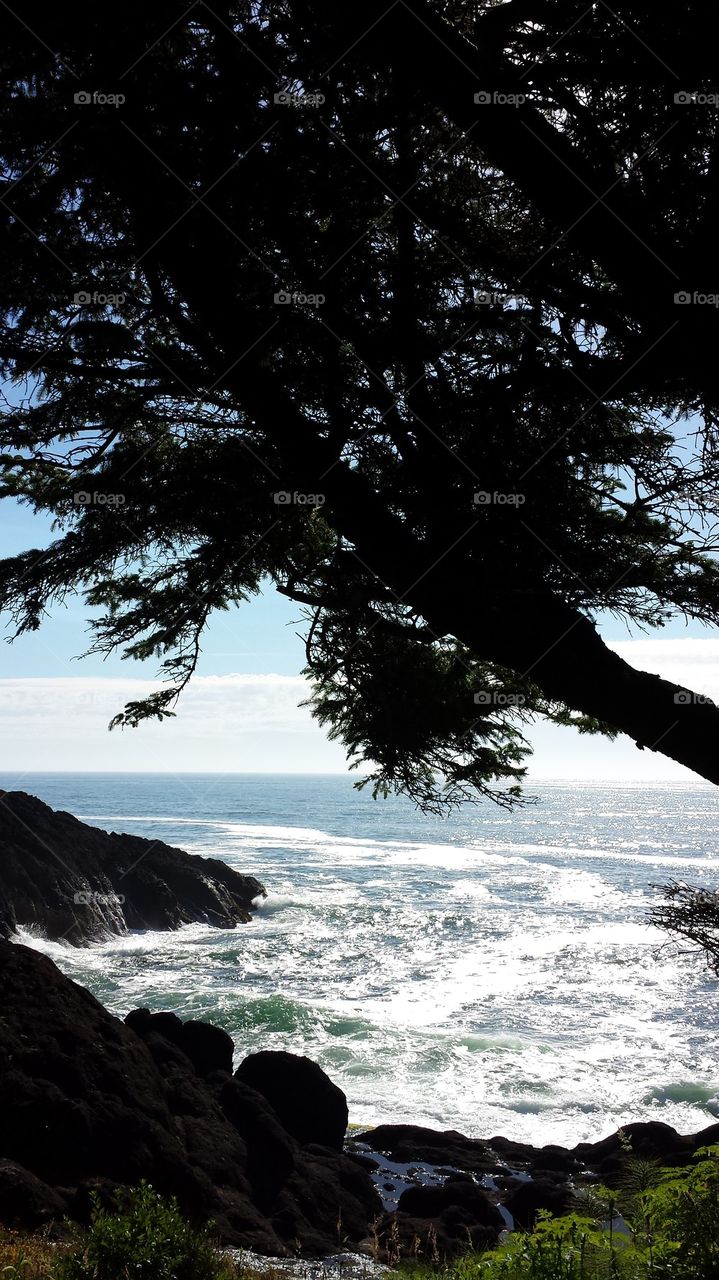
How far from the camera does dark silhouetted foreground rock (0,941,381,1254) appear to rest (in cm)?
810

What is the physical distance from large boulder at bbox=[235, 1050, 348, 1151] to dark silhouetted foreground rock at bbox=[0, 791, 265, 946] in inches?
604

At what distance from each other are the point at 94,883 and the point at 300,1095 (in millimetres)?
19924

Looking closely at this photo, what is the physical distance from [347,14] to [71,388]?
2.60m

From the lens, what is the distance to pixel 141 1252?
3.88 m

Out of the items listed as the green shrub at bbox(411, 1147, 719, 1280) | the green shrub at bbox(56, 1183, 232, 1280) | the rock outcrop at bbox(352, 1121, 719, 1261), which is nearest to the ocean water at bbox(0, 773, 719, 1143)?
the green shrub at bbox(411, 1147, 719, 1280)

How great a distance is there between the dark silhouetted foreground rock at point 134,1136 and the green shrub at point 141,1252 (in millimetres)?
3911

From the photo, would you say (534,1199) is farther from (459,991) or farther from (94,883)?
(94,883)

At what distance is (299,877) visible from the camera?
44188mm

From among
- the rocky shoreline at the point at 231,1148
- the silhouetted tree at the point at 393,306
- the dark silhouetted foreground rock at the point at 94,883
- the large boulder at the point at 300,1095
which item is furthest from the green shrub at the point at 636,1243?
the dark silhouetted foreground rock at the point at 94,883

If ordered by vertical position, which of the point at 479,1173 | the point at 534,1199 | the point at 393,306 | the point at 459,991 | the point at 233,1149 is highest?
the point at 393,306

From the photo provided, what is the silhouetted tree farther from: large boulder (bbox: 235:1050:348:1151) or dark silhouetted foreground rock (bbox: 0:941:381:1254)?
large boulder (bbox: 235:1050:348:1151)

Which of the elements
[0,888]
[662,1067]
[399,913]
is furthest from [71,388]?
[399,913]

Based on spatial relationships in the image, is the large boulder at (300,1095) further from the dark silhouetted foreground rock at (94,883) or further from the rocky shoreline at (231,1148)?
the dark silhouetted foreground rock at (94,883)

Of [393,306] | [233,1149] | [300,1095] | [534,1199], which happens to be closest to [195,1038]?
[300,1095]
